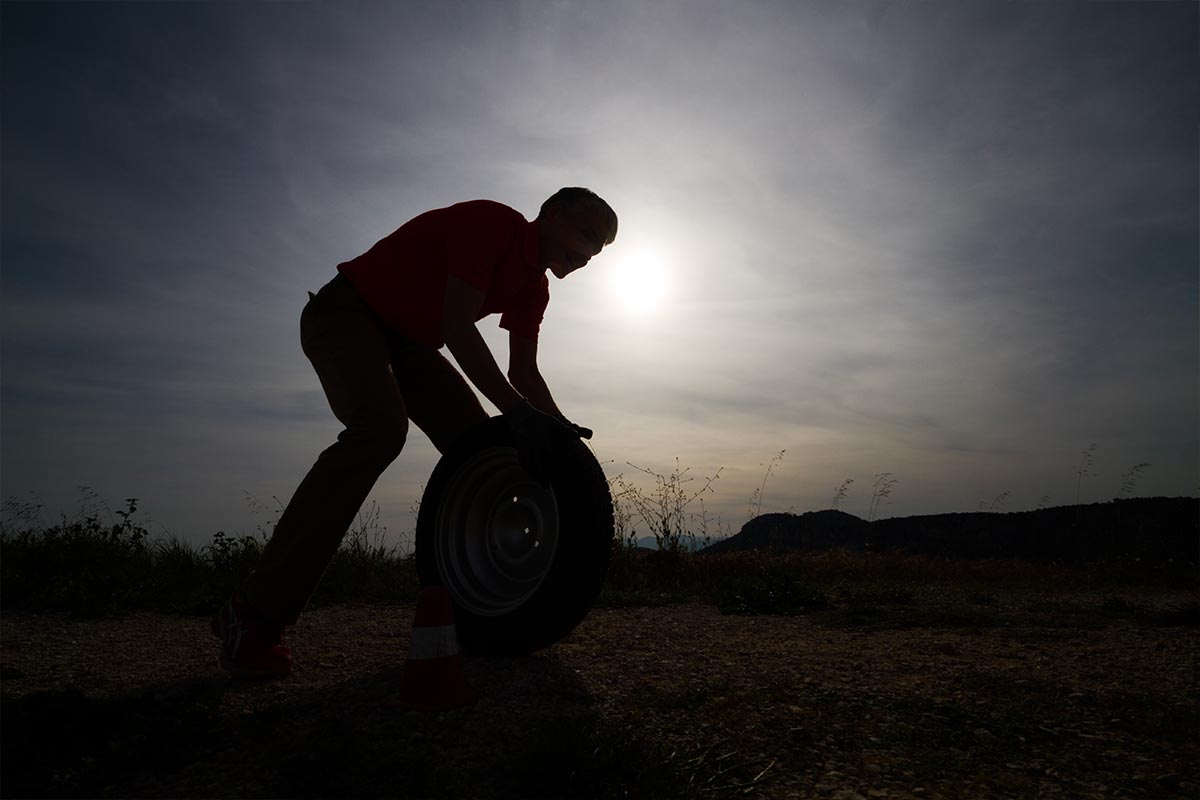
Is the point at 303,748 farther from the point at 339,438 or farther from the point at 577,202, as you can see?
the point at 577,202

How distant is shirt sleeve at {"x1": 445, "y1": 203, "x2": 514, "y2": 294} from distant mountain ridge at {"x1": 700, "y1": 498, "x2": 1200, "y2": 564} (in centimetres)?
581

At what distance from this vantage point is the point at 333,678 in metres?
2.71

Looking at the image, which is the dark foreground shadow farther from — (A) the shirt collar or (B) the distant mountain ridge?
(B) the distant mountain ridge

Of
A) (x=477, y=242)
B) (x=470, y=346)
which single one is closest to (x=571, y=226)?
(x=477, y=242)

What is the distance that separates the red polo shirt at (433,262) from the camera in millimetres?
3002

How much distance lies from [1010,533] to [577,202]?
12821 millimetres

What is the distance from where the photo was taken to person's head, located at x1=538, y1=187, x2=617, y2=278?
10.4 feet

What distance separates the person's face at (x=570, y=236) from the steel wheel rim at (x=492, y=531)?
3.19ft

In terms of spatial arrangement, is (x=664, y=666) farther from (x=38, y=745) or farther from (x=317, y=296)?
(x=317, y=296)

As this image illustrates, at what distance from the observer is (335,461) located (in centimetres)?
289

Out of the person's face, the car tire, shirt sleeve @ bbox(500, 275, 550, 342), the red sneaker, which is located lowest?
the red sneaker

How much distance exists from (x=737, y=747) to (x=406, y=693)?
3.58 ft

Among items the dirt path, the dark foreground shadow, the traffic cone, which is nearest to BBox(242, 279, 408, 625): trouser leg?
the dirt path

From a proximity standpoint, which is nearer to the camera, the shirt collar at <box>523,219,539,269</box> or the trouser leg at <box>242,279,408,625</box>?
the trouser leg at <box>242,279,408,625</box>
